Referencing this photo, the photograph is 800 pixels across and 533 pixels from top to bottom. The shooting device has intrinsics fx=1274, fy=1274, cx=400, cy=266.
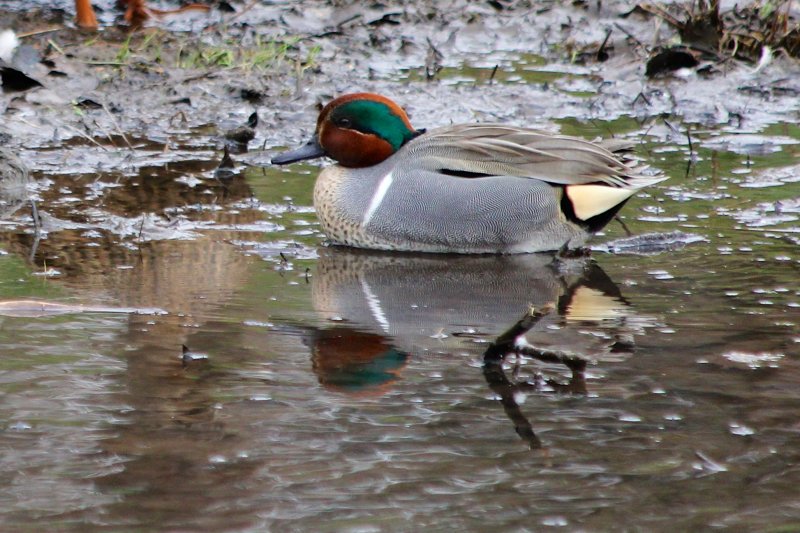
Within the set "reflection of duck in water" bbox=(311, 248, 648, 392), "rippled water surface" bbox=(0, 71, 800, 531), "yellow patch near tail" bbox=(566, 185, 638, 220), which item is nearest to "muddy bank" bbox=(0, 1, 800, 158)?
"rippled water surface" bbox=(0, 71, 800, 531)

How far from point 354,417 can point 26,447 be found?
85 cm

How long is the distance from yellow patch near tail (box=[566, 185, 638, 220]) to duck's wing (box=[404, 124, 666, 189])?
0.14 ft

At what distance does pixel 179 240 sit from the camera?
5500 millimetres

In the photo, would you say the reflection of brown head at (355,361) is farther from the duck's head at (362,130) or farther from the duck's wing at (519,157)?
the duck's head at (362,130)

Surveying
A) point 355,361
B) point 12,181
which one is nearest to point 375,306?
point 355,361

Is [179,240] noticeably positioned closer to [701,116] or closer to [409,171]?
[409,171]

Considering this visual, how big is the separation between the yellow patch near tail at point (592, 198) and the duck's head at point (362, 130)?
0.82 meters

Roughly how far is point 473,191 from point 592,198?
1.75 feet

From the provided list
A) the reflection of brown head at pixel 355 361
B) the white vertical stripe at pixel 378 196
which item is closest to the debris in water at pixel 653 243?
the white vertical stripe at pixel 378 196

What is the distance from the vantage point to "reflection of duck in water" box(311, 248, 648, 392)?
4.03 meters

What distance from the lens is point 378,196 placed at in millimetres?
5680

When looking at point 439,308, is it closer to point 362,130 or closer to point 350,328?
point 350,328

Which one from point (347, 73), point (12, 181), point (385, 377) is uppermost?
point (347, 73)

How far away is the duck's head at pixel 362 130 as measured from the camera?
5.81m
